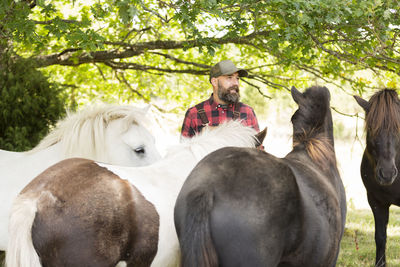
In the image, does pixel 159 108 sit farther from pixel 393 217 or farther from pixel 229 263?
pixel 229 263

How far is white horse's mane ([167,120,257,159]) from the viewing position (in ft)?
10.4

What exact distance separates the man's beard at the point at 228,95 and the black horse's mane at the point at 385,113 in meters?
1.47

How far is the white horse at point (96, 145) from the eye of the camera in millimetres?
3609

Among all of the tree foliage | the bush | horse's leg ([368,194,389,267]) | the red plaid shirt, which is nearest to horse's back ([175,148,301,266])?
the tree foliage

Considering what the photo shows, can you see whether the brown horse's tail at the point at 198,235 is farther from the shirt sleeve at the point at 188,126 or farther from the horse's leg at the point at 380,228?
the horse's leg at the point at 380,228

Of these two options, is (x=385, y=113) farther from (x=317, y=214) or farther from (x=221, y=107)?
(x=317, y=214)

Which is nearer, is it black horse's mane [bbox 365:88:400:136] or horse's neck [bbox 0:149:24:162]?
horse's neck [bbox 0:149:24:162]

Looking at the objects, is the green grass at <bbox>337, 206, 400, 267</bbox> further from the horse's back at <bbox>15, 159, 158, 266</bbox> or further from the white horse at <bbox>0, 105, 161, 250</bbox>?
the horse's back at <bbox>15, 159, 158, 266</bbox>

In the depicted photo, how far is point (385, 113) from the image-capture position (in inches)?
162

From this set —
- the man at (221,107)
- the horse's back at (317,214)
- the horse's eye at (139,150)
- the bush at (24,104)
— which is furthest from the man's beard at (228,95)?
the bush at (24,104)

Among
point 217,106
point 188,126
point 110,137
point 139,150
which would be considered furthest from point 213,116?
point 110,137

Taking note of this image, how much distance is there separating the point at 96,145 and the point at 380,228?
142 inches

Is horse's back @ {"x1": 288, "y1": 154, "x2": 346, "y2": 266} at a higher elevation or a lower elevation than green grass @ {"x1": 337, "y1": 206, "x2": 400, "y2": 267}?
higher

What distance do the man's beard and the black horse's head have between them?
4.80 feet
